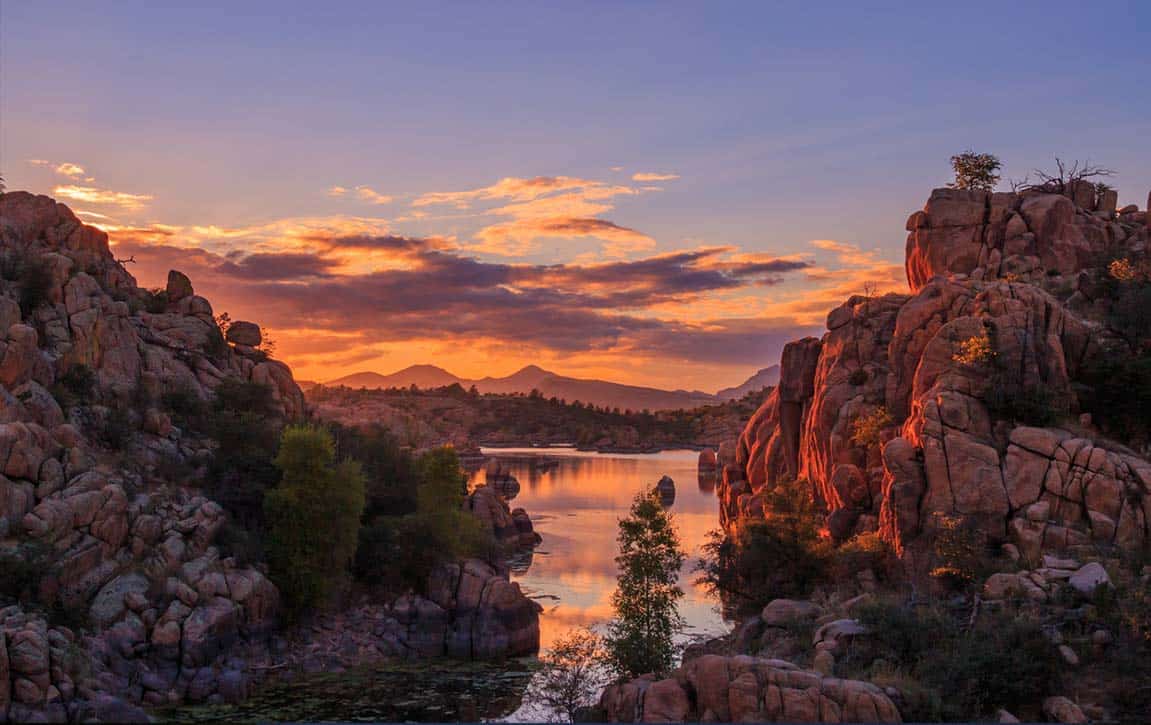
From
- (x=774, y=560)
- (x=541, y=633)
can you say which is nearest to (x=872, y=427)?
(x=774, y=560)

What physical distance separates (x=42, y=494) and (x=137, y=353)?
15.3 m

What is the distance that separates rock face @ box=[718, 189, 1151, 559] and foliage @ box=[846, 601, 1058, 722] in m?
8.46

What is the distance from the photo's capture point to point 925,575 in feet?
124

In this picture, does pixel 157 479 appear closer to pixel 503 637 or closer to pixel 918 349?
pixel 503 637

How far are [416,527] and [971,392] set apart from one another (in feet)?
86.9

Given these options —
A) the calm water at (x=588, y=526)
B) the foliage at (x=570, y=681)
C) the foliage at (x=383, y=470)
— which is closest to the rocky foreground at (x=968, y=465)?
the foliage at (x=570, y=681)

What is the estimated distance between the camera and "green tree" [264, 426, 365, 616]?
44438 mm

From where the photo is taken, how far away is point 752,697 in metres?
24.9

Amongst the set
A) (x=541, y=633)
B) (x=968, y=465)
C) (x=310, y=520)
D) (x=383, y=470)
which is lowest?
(x=541, y=633)

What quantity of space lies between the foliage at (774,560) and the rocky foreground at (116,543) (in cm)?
960

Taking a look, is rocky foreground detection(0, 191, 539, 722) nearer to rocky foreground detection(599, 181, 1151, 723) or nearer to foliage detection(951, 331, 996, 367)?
rocky foreground detection(599, 181, 1151, 723)

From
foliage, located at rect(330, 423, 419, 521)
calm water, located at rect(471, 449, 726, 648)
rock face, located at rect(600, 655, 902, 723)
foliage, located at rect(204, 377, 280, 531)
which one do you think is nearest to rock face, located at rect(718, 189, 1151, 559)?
calm water, located at rect(471, 449, 726, 648)

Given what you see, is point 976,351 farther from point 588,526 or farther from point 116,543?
point 588,526

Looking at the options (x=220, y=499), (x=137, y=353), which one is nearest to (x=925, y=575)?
(x=220, y=499)
